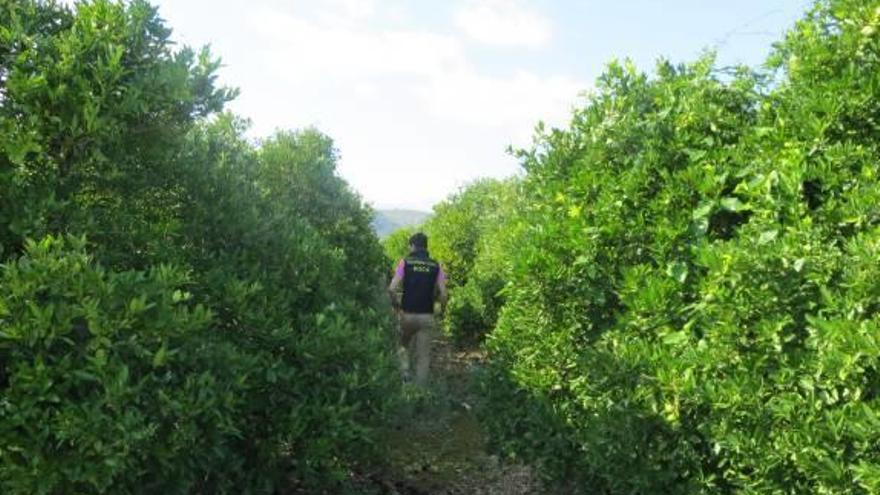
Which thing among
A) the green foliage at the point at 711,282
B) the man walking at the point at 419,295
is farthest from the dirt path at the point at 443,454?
the green foliage at the point at 711,282

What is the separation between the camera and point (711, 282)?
3.81m

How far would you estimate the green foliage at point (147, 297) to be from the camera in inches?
119

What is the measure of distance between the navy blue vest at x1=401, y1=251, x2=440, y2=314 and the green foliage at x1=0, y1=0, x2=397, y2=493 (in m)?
4.40

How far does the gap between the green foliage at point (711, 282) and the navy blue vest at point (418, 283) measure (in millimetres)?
3932

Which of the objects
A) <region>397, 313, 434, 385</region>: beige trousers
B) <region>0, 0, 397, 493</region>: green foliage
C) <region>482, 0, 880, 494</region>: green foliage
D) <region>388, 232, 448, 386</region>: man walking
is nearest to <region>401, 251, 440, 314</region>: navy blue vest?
<region>388, 232, 448, 386</region>: man walking

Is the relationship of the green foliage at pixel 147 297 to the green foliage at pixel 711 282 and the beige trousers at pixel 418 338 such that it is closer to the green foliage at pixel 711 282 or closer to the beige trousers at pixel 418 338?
the green foliage at pixel 711 282

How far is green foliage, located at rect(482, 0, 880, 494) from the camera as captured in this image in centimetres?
331

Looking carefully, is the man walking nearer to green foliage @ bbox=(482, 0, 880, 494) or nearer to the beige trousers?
the beige trousers

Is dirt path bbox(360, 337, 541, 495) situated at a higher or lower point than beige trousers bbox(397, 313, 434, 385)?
lower

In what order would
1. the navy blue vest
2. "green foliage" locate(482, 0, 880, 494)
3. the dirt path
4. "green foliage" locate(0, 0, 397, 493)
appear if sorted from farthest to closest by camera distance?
1. the navy blue vest
2. the dirt path
3. "green foliage" locate(482, 0, 880, 494)
4. "green foliage" locate(0, 0, 397, 493)

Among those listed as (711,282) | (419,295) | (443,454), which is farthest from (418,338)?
(711,282)

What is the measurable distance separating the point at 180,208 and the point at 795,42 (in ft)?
12.8

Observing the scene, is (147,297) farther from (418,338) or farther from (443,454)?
(418,338)

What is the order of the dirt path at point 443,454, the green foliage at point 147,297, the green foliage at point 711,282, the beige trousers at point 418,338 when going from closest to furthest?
1. the green foliage at point 147,297
2. the green foliage at point 711,282
3. the dirt path at point 443,454
4. the beige trousers at point 418,338
